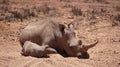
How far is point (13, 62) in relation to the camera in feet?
30.6

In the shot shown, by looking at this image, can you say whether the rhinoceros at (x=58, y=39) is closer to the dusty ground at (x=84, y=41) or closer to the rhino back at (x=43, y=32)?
the rhino back at (x=43, y=32)

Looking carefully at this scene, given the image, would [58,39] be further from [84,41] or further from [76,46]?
[84,41]

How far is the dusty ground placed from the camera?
30.9 ft

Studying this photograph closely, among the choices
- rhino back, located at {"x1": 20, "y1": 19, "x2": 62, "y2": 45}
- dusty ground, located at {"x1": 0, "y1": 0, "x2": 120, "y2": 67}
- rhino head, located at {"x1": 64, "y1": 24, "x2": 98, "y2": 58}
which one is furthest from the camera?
rhino back, located at {"x1": 20, "y1": 19, "x2": 62, "y2": 45}

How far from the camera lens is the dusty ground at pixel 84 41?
9.43 m

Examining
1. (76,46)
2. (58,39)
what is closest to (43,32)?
(58,39)

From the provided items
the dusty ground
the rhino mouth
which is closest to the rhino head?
the rhino mouth

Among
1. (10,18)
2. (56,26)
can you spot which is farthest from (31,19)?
Result: (56,26)

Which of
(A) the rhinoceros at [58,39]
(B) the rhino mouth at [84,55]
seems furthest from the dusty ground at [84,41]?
(A) the rhinoceros at [58,39]

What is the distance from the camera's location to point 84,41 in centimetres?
1241

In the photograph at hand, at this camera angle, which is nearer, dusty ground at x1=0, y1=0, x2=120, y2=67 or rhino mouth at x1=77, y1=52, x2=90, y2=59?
dusty ground at x1=0, y1=0, x2=120, y2=67

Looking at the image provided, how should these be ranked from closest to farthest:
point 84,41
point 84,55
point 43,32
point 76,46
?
point 76,46 → point 84,55 → point 43,32 → point 84,41

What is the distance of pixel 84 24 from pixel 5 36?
4.17 meters

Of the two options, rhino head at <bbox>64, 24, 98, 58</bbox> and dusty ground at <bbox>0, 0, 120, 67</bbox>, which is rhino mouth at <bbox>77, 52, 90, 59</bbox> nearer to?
rhino head at <bbox>64, 24, 98, 58</bbox>
